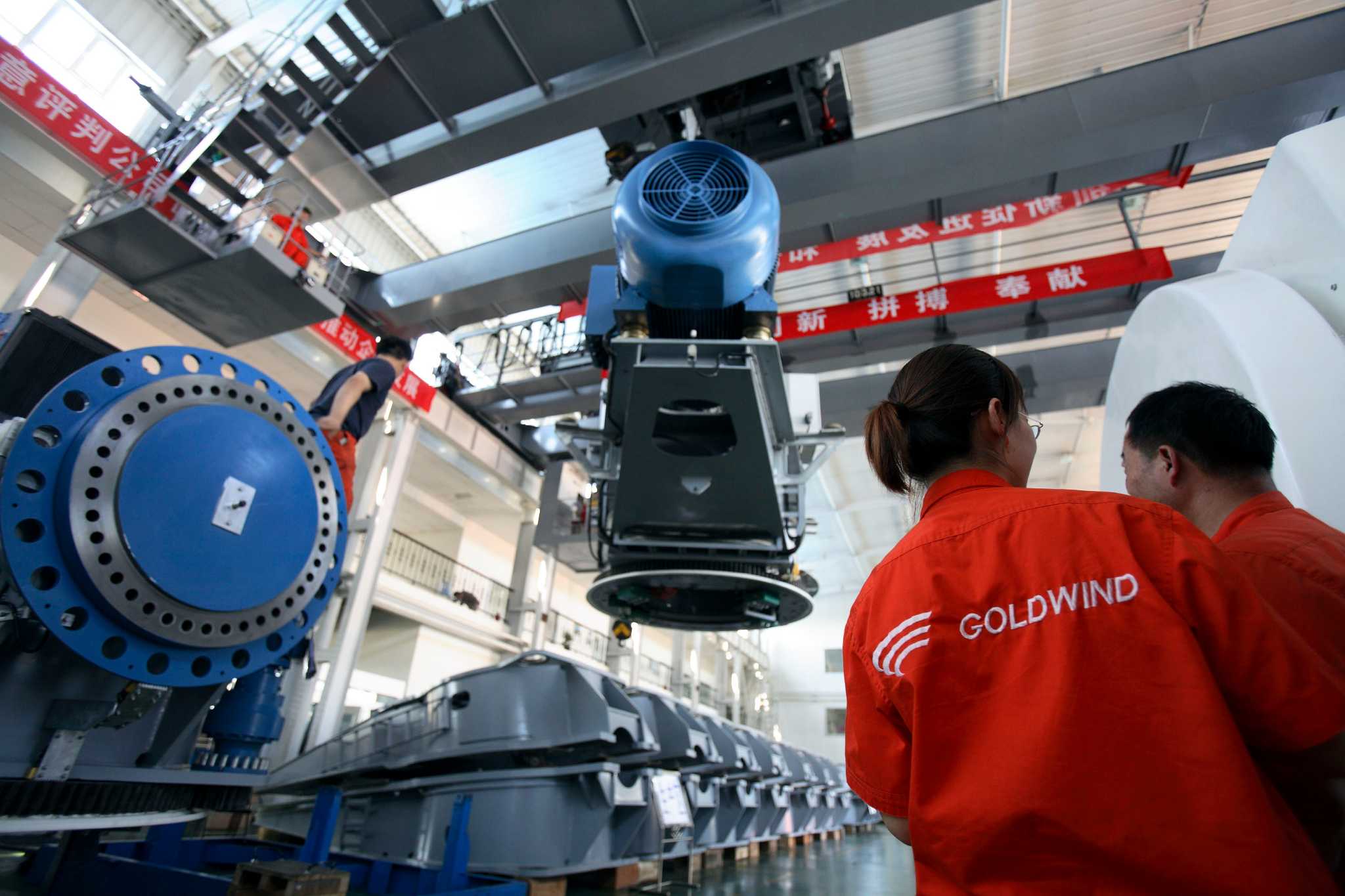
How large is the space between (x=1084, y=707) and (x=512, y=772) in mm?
4074

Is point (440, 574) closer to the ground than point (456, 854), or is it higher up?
higher up

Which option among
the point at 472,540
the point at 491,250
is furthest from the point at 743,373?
the point at 472,540

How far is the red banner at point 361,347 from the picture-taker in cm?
776

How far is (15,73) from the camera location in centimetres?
516

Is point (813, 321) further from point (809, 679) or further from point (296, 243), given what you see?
point (809, 679)

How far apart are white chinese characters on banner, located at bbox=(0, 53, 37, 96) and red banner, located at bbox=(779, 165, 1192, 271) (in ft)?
21.1

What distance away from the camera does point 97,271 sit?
5965 mm

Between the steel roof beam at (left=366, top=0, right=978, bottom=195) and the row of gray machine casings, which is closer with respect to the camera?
the row of gray machine casings

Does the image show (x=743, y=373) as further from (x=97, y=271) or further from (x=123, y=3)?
(x=123, y=3)

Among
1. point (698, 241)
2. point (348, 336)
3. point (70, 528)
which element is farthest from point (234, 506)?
point (348, 336)

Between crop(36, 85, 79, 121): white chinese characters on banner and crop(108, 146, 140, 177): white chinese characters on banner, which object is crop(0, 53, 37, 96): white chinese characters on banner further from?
crop(108, 146, 140, 177): white chinese characters on banner

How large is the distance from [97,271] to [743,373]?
6.38 meters

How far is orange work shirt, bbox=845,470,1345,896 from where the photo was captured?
682mm

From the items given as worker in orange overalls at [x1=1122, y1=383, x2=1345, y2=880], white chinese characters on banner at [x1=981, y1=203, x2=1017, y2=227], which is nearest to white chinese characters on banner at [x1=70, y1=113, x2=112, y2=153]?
worker in orange overalls at [x1=1122, y1=383, x2=1345, y2=880]
